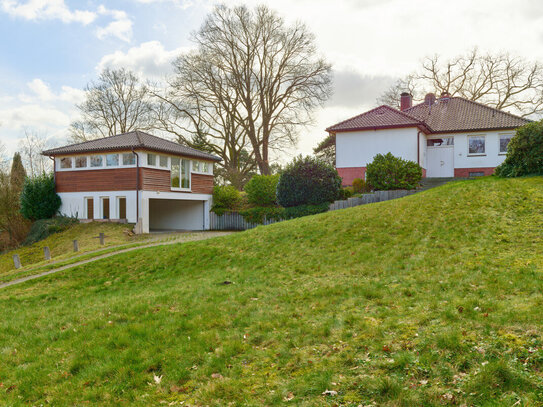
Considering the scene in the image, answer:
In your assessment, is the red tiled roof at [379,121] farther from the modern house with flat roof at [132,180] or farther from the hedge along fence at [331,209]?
the modern house with flat roof at [132,180]

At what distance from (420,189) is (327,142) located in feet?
69.9

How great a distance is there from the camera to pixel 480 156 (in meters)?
26.2

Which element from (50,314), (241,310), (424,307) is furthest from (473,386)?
(50,314)

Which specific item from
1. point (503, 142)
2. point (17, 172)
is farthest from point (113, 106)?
point (503, 142)

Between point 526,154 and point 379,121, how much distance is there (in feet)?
34.4

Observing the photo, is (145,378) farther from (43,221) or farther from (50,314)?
(43,221)

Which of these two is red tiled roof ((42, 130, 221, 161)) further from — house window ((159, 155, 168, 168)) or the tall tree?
the tall tree

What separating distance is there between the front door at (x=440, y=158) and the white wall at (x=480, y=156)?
305mm

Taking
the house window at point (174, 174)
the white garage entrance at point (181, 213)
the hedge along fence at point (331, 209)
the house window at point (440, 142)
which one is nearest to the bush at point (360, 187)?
the hedge along fence at point (331, 209)

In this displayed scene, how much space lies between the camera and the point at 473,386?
12.3 feet

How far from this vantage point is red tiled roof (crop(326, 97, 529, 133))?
2523 centimetres

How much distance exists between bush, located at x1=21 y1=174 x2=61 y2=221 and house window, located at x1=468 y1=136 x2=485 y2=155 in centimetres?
2726

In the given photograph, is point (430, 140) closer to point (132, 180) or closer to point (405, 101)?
point (405, 101)

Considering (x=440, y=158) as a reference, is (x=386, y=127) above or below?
above
